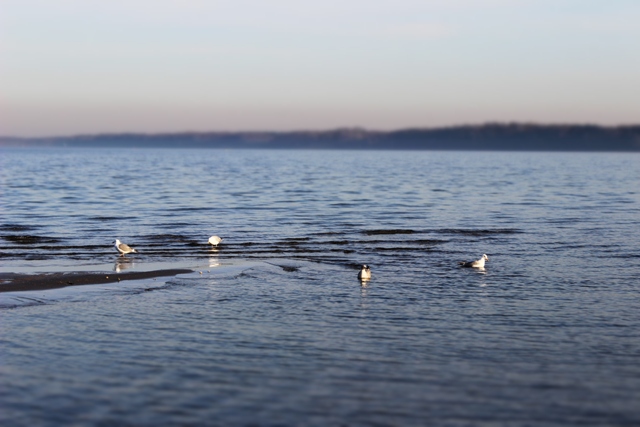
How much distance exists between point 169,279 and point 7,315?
5318 millimetres

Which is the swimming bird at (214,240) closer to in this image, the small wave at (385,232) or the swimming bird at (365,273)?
the small wave at (385,232)

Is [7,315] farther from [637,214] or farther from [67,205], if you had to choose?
[637,214]

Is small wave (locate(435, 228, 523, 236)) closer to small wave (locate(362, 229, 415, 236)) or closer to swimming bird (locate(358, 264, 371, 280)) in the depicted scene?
small wave (locate(362, 229, 415, 236))

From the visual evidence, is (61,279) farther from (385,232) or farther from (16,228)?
(385,232)

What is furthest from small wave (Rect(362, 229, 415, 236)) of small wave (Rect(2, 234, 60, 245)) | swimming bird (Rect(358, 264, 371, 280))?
small wave (Rect(2, 234, 60, 245))

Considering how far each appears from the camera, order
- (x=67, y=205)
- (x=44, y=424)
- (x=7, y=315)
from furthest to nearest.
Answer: (x=67, y=205)
(x=7, y=315)
(x=44, y=424)

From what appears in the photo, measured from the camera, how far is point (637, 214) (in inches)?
1532

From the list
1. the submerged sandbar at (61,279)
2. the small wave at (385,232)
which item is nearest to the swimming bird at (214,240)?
the submerged sandbar at (61,279)

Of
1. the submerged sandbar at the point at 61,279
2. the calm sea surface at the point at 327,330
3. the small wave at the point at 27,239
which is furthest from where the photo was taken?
the small wave at the point at 27,239

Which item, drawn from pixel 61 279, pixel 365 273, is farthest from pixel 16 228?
pixel 365 273

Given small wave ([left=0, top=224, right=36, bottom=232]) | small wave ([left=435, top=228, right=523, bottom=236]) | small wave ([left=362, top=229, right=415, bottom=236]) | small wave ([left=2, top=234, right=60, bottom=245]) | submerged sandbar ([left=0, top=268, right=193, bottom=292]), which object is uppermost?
submerged sandbar ([left=0, top=268, right=193, bottom=292])

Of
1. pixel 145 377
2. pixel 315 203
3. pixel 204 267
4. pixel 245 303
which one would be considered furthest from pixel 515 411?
pixel 315 203

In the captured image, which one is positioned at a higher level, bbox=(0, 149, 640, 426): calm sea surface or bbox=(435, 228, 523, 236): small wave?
bbox=(0, 149, 640, 426): calm sea surface

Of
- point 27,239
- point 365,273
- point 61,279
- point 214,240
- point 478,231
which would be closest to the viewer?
point 61,279
